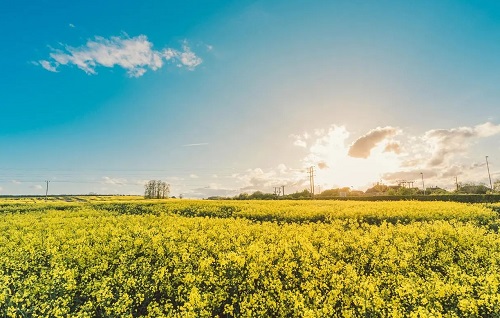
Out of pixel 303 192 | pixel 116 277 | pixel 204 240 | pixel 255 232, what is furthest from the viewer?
pixel 303 192

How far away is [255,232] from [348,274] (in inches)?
199

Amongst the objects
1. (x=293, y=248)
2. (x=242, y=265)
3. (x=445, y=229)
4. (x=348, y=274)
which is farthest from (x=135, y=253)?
(x=445, y=229)

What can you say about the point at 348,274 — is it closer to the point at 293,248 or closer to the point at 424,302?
the point at 424,302

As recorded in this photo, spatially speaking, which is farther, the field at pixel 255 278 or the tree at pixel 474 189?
the tree at pixel 474 189

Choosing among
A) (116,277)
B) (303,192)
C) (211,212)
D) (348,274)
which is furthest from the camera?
(303,192)

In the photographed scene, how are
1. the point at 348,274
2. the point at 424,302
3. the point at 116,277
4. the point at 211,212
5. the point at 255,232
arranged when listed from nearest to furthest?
1. the point at 424,302
2. the point at 348,274
3. the point at 116,277
4. the point at 255,232
5. the point at 211,212

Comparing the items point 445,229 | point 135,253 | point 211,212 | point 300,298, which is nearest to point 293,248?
point 300,298

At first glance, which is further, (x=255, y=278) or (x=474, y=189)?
(x=474, y=189)

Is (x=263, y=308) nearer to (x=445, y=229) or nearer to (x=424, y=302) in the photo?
(x=424, y=302)

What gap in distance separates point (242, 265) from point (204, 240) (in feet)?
10.2

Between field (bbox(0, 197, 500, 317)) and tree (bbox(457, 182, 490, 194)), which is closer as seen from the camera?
field (bbox(0, 197, 500, 317))

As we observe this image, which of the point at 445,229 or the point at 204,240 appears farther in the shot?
the point at 445,229

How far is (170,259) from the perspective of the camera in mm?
7750

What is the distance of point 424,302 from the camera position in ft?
15.5
